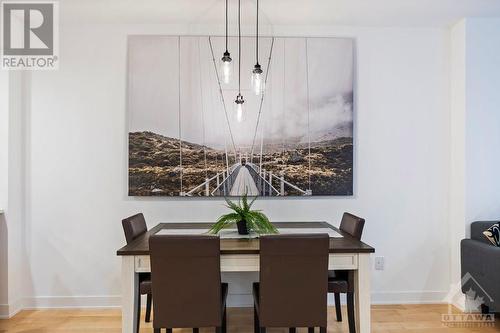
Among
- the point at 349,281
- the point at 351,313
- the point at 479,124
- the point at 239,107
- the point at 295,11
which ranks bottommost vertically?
the point at 351,313

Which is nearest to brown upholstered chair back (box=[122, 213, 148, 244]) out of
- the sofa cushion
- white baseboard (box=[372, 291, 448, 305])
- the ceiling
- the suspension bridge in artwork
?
the suspension bridge in artwork

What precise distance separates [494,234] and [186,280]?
2358mm

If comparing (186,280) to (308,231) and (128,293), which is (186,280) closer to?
(128,293)

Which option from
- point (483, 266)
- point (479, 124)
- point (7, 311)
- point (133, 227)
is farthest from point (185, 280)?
point (479, 124)

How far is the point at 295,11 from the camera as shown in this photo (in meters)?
2.92

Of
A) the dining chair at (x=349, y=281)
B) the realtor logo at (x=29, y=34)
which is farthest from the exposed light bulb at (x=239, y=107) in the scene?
the realtor logo at (x=29, y=34)

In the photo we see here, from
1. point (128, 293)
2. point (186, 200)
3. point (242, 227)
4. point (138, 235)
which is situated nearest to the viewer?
point (128, 293)

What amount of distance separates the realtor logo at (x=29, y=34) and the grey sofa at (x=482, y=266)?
391 cm

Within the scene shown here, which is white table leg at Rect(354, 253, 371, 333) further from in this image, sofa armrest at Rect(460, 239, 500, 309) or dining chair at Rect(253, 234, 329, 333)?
sofa armrest at Rect(460, 239, 500, 309)

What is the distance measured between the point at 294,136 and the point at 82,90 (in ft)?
6.52

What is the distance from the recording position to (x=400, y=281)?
10.5 ft

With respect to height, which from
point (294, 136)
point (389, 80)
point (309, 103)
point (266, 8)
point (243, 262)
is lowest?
point (243, 262)

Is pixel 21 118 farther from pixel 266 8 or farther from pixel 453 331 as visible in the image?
pixel 453 331

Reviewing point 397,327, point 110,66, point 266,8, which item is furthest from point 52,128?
point 397,327
